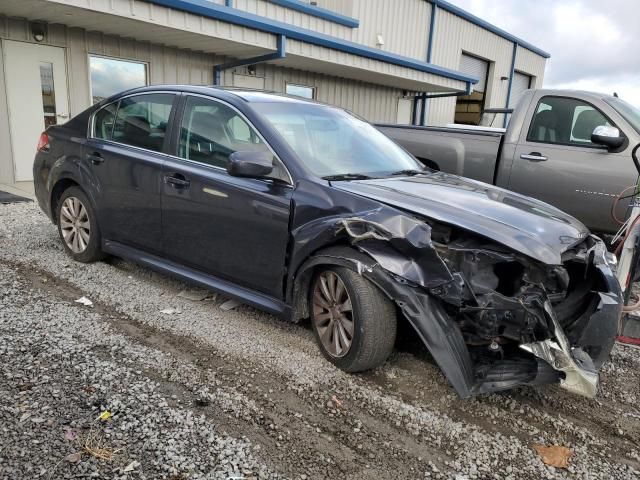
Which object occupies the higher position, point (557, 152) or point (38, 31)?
point (38, 31)

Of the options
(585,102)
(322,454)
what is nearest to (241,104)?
(322,454)

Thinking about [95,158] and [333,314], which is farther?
[95,158]

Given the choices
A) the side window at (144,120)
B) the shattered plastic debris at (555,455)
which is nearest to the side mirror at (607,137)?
the shattered plastic debris at (555,455)

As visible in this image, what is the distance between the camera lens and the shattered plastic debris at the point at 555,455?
248cm

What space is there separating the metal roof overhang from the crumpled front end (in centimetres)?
651

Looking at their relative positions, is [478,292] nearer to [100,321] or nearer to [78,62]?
[100,321]

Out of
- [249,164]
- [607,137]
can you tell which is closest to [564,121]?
[607,137]

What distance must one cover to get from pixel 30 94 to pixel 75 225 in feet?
17.0

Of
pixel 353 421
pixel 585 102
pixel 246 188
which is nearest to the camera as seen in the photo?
pixel 353 421

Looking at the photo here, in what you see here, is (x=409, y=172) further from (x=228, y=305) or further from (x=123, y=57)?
(x=123, y=57)

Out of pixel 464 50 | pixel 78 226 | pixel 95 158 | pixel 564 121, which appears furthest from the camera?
pixel 464 50

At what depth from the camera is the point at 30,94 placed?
28.5 feet

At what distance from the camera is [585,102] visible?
5930 mm

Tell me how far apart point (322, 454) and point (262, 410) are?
1.50ft
